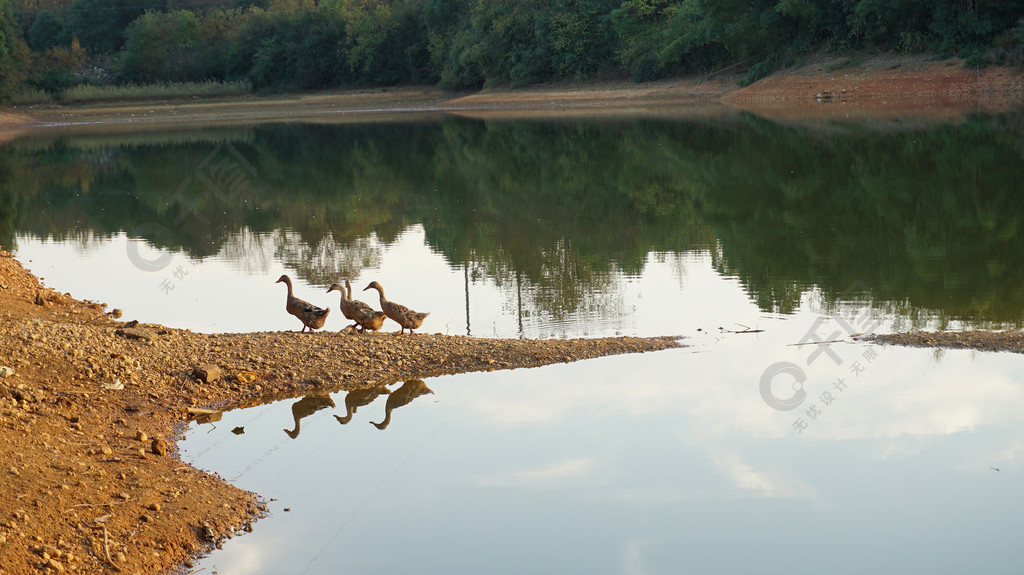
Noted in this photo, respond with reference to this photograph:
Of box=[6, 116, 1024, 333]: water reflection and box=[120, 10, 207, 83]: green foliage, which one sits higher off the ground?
box=[120, 10, 207, 83]: green foliage

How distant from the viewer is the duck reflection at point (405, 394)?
33.6 ft

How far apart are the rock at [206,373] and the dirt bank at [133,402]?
4 centimetres

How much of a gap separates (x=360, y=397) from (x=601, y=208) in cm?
1451

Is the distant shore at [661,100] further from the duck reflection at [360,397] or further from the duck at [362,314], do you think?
the duck reflection at [360,397]

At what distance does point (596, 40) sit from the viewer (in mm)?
78062

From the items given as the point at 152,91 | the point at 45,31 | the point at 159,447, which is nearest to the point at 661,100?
the point at 152,91

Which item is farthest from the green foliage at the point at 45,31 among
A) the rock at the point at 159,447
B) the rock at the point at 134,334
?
the rock at the point at 159,447

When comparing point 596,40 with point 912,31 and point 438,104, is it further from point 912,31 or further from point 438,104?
point 912,31

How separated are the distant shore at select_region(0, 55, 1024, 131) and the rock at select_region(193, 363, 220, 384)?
125ft

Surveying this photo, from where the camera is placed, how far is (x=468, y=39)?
8356 cm

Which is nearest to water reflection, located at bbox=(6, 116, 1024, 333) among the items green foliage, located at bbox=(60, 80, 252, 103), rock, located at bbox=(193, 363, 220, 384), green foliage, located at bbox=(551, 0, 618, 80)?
rock, located at bbox=(193, 363, 220, 384)

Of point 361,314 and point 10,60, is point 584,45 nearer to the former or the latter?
point 10,60

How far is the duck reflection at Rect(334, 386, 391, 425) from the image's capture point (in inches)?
400

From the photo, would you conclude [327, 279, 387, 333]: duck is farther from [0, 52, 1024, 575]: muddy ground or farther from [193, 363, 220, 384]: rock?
[193, 363, 220, 384]: rock
